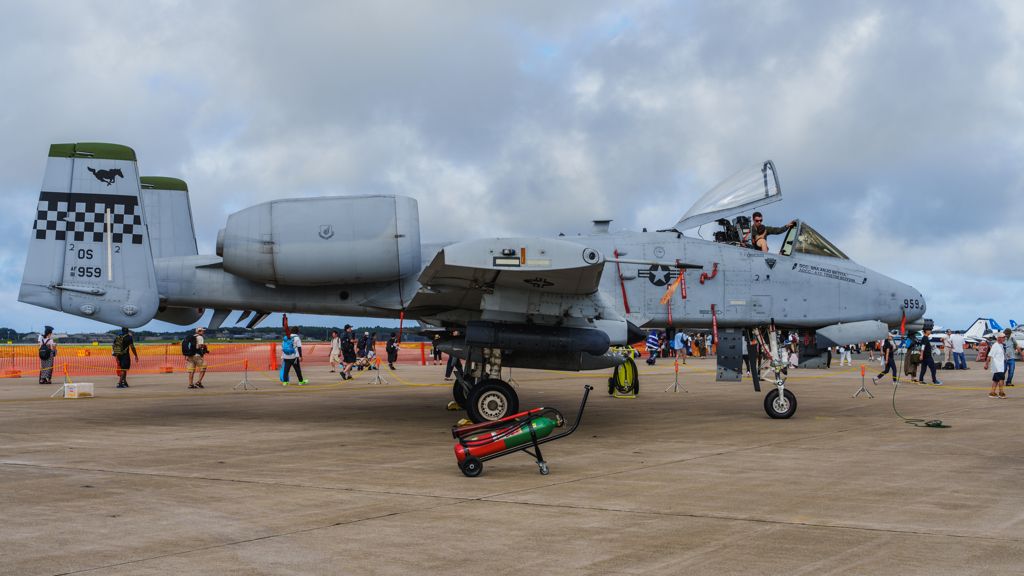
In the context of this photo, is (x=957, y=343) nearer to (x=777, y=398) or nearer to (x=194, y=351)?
(x=777, y=398)

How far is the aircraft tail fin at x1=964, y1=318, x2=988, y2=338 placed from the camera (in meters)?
45.8

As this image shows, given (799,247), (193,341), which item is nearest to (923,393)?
(799,247)

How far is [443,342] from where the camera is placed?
37.5ft

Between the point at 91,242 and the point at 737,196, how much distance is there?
35.4ft

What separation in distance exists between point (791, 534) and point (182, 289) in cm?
1051

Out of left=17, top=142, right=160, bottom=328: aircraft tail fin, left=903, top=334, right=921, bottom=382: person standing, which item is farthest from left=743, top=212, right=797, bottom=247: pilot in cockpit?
left=903, top=334, right=921, bottom=382: person standing

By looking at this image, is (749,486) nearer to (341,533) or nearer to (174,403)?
(341,533)

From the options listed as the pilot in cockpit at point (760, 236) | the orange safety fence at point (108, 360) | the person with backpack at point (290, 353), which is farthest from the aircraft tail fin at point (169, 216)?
the orange safety fence at point (108, 360)

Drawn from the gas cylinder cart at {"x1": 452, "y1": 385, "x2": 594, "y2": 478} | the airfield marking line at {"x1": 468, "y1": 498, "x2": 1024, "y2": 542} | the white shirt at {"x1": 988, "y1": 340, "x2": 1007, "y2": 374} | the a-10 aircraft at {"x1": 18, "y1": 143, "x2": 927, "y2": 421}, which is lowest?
the airfield marking line at {"x1": 468, "y1": 498, "x2": 1024, "y2": 542}

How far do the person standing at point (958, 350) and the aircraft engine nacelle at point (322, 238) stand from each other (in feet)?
94.1

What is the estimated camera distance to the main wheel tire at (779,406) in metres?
11.9

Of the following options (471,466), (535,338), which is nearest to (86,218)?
(535,338)

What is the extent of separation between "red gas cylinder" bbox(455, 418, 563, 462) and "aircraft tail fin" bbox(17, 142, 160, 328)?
7.28m

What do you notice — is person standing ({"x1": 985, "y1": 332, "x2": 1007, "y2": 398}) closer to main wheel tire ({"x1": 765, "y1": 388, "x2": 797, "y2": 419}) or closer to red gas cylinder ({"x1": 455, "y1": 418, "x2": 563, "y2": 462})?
main wheel tire ({"x1": 765, "y1": 388, "x2": 797, "y2": 419})
